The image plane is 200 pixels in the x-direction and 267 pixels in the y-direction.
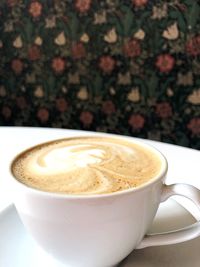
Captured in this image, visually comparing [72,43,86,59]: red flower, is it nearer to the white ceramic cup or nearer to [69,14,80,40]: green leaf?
[69,14,80,40]: green leaf

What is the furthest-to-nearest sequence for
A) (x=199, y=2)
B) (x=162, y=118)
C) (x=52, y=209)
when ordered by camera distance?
1. (x=162, y=118)
2. (x=199, y=2)
3. (x=52, y=209)

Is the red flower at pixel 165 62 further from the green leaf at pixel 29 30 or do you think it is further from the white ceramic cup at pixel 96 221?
the white ceramic cup at pixel 96 221

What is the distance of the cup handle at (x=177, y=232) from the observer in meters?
0.51

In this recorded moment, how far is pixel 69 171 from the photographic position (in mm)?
535

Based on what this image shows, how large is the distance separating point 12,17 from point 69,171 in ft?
5.17

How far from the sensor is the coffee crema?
0.50 meters

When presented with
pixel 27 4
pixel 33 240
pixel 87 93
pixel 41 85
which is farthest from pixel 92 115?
pixel 33 240

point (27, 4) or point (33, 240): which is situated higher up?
A: point (27, 4)

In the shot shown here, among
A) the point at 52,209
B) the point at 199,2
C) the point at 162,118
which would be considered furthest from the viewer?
the point at 162,118

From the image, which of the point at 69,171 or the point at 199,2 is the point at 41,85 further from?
the point at 69,171

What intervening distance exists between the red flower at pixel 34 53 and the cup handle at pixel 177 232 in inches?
60.9

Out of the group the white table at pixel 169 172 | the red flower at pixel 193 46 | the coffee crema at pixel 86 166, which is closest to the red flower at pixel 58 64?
the red flower at pixel 193 46

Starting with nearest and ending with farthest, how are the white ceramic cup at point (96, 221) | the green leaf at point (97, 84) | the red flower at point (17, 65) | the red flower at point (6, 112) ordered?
the white ceramic cup at point (96, 221)
the green leaf at point (97, 84)
the red flower at point (17, 65)
the red flower at point (6, 112)

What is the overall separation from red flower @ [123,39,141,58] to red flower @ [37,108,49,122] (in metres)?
0.47
